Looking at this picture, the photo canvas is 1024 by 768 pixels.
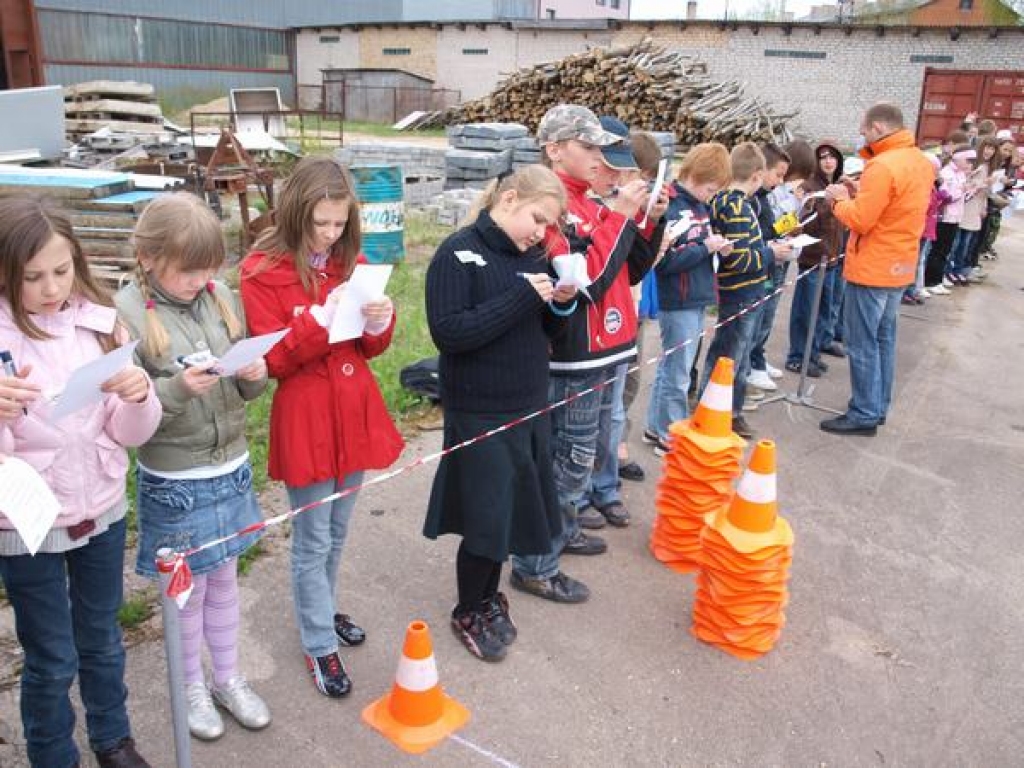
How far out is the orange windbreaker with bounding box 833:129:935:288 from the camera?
17.7 feet

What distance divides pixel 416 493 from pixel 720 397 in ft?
5.82

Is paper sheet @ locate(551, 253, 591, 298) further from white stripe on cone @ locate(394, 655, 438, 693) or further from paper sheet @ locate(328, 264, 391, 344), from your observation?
white stripe on cone @ locate(394, 655, 438, 693)

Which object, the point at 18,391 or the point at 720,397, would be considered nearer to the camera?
the point at 18,391

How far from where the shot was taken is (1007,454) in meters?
5.70

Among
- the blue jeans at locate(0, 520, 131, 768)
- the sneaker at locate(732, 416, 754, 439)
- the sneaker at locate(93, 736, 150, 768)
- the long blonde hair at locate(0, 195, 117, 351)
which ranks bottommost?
the sneaker at locate(732, 416, 754, 439)

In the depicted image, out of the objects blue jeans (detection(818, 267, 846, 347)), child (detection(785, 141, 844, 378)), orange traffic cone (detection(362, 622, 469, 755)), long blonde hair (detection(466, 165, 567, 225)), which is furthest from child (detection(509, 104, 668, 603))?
blue jeans (detection(818, 267, 846, 347))

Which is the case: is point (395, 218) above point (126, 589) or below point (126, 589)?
above

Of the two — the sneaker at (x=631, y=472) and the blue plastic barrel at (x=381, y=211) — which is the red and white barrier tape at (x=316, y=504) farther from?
the blue plastic barrel at (x=381, y=211)

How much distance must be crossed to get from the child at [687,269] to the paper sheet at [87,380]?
3.21m

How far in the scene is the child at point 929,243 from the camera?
31.3 ft

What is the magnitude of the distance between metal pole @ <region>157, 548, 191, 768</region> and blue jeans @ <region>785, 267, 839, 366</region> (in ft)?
20.1

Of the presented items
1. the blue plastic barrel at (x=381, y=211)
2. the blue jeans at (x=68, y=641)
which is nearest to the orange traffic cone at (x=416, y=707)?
the blue jeans at (x=68, y=641)

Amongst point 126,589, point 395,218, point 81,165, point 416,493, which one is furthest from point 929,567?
point 81,165

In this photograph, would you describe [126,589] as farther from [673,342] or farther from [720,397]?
[673,342]
